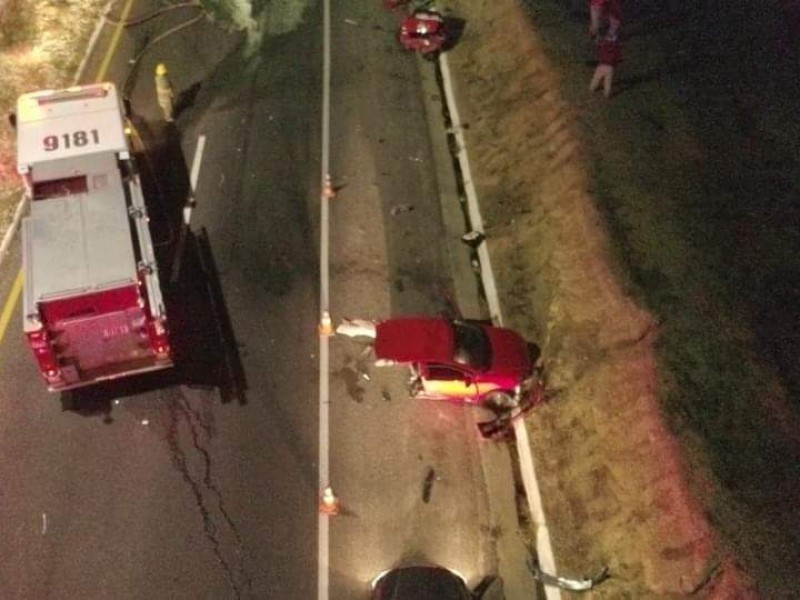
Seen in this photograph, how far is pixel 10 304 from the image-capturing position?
1488cm

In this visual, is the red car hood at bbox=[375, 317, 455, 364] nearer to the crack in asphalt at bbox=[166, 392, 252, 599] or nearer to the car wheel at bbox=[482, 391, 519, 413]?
the car wheel at bbox=[482, 391, 519, 413]

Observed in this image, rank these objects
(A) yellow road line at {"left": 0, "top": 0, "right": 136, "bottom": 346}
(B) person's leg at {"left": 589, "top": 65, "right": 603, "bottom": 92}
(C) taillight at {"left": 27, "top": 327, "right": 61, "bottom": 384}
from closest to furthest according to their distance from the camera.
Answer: (C) taillight at {"left": 27, "top": 327, "right": 61, "bottom": 384} → (A) yellow road line at {"left": 0, "top": 0, "right": 136, "bottom": 346} → (B) person's leg at {"left": 589, "top": 65, "right": 603, "bottom": 92}

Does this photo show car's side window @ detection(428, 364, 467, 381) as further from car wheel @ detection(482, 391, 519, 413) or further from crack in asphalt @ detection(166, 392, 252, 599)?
crack in asphalt @ detection(166, 392, 252, 599)

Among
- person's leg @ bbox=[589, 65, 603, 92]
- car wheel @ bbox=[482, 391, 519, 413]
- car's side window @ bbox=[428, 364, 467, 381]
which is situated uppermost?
person's leg @ bbox=[589, 65, 603, 92]

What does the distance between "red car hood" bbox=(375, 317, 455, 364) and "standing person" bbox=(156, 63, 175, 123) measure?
9.61m

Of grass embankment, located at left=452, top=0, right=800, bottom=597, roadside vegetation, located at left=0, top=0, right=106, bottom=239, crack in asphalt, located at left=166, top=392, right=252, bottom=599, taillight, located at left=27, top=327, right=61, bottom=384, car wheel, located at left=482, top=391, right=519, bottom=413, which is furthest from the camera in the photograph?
roadside vegetation, located at left=0, top=0, right=106, bottom=239

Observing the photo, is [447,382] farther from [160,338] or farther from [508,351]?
[160,338]

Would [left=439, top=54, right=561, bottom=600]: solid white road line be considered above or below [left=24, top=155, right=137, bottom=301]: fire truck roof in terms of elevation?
below

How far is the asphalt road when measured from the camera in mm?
11453

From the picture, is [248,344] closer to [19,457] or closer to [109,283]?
[109,283]

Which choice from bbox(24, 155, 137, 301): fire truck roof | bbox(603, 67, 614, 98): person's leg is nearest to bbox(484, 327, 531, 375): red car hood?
bbox(24, 155, 137, 301): fire truck roof

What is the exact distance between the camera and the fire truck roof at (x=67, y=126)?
1376cm

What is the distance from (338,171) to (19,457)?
981 centimetres

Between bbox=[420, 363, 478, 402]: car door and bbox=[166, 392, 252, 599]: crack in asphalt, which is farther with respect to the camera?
bbox=[420, 363, 478, 402]: car door
